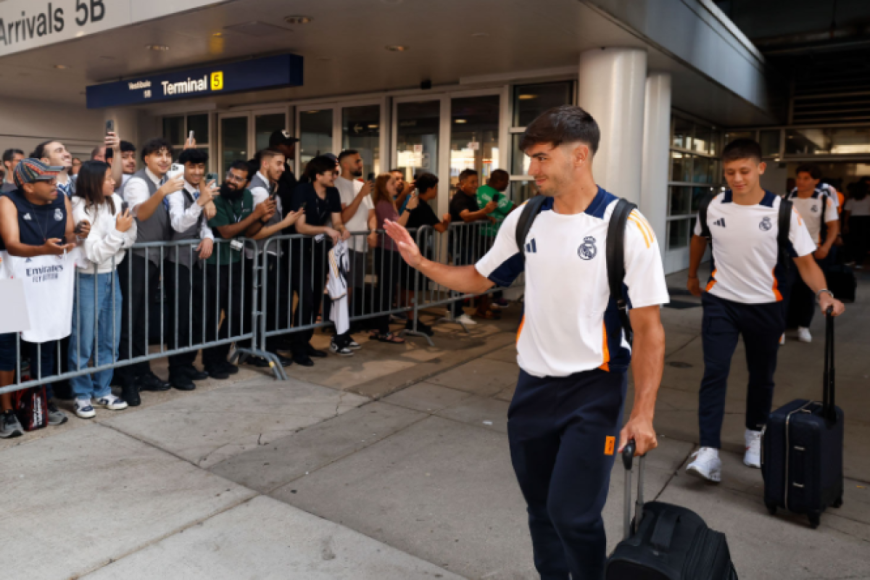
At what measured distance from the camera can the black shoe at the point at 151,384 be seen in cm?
566

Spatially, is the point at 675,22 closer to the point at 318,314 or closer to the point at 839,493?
the point at 318,314

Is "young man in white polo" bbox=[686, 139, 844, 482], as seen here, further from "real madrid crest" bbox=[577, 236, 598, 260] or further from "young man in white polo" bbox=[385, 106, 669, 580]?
"real madrid crest" bbox=[577, 236, 598, 260]

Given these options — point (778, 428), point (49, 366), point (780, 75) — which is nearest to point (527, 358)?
point (778, 428)

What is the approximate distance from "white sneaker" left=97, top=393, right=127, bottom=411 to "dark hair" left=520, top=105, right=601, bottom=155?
4.10 meters

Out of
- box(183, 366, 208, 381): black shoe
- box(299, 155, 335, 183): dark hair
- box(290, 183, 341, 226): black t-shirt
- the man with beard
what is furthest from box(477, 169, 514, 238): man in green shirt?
box(183, 366, 208, 381): black shoe

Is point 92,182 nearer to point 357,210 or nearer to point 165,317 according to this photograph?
point 165,317

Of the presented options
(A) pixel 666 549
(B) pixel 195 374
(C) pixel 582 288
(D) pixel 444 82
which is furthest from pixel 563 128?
(D) pixel 444 82

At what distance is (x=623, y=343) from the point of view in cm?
241

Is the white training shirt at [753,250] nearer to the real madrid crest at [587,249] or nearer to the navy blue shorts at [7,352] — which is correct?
the real madrid crest at [587,249]

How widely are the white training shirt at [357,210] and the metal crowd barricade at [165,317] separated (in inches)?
55.4

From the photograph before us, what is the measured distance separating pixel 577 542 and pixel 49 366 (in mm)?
4134

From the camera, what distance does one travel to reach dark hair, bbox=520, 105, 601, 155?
2.31 m

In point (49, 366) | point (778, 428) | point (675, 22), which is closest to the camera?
point (778, 428)

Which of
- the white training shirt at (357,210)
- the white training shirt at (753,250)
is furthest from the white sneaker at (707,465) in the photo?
the white training shirt at (357,210)
